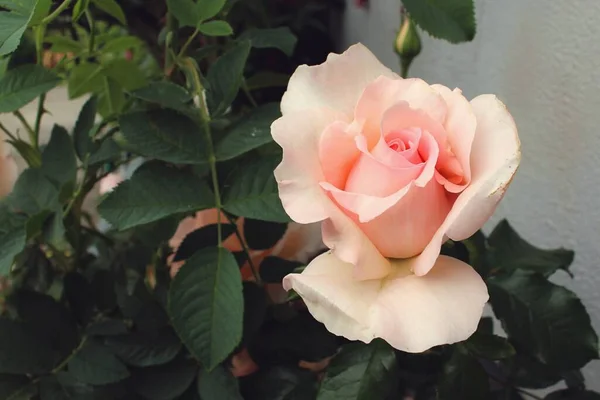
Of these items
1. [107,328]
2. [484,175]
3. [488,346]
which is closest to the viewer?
[484,175]

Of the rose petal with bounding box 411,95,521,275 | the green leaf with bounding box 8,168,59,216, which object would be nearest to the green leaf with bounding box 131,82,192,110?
the green leaf with bounding box 8,168,59,216

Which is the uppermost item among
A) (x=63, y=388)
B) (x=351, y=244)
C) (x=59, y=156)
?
(x=351, y=244)

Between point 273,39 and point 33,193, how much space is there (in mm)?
224

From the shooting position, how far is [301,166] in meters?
0.25

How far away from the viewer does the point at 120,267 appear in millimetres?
532

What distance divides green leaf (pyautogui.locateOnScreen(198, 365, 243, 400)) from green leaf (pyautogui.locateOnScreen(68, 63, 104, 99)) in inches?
11.2

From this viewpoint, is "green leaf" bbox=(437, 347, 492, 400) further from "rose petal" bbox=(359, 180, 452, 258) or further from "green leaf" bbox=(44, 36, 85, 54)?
"green leaf" bbox=(44, 36, 85, 54)

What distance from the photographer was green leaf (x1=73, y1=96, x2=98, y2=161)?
47cm

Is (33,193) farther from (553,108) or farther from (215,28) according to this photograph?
(553,108)

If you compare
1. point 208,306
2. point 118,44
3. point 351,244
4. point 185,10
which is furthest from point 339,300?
point 118,44

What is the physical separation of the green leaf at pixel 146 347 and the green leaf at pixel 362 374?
0.47ft

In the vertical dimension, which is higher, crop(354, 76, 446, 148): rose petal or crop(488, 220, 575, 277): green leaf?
crop(354, 76, 446, 148): rose petal

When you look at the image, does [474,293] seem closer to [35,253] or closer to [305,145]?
[305,145]

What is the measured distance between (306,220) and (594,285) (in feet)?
1.07
